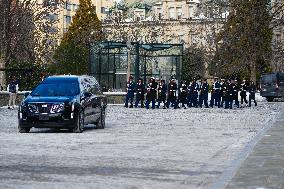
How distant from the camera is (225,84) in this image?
44.0m

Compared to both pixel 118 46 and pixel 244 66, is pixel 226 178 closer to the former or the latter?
pixel 118 46

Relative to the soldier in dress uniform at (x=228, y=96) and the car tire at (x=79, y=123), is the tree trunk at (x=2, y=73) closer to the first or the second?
the soldier in dress uniform at (x=228, y=96)

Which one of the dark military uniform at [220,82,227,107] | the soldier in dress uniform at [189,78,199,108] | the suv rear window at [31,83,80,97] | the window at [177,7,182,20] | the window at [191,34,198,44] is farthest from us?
the window at [177,7,182,20]

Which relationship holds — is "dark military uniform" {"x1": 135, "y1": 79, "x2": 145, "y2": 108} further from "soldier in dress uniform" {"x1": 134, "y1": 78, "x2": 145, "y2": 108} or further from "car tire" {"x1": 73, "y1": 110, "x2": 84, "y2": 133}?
"car tire" {"x1": 73, "y1": 110, "x2": 84, "y2": 133}

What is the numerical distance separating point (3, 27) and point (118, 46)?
8.64 meters

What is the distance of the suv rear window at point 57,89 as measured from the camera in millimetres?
22906

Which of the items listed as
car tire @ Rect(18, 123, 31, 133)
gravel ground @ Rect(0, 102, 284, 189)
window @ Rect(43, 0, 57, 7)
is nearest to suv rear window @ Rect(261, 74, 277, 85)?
window @ Rect(43, 0, 57, 7)

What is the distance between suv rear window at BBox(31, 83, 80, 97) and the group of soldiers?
57.5 feet

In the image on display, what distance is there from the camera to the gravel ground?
11555 mm

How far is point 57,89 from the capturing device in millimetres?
23266

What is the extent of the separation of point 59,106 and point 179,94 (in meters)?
21.1

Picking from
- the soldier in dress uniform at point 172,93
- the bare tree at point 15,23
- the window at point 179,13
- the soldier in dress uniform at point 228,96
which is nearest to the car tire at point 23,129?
the soldier in dress uniform at point 172,93

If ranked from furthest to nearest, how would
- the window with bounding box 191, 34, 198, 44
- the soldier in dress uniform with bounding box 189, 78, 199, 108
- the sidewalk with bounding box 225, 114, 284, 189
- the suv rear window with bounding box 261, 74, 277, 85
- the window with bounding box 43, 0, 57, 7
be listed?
the window with bounding box 191, 34, 198, 44, the suv rear window with bounding box 261, 74, 277, 85, the window with bounding box 43, 0, 57, 7, the soldier in dress uniform with bounding box 189, 78, 199, 108, the sidewalk with bounding box 225, 114, 284, 189

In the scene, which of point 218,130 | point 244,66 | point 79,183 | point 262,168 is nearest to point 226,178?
point 262,168
